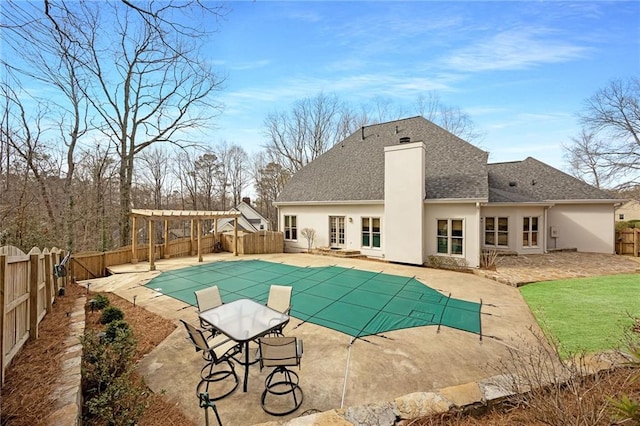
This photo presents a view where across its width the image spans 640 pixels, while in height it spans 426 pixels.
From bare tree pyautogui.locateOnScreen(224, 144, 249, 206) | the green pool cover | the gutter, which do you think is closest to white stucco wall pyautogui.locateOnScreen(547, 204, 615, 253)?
the gutter

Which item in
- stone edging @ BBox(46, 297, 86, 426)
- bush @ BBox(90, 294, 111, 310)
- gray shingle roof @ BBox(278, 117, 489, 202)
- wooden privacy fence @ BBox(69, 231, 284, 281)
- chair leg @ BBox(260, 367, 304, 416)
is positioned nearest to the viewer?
stone edging @ BBox(46, 297, 86, 426)

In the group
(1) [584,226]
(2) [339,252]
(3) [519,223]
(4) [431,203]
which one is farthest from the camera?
(1) [584,226]

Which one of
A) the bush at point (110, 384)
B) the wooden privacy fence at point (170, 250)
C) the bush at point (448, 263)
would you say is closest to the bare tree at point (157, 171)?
the wooden privacy fence at point (170, 250)

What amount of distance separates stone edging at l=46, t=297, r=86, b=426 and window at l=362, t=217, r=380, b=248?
493 inches

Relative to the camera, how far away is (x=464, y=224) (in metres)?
12.6

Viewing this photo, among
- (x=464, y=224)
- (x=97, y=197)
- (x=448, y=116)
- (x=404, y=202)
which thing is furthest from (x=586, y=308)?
(x=448, y=116)

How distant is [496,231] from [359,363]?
14.0 m

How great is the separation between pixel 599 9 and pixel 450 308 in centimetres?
911

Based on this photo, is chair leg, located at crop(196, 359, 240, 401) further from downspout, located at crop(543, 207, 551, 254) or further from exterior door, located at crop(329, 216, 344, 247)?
downspout, located at crop(543, 207, 551, 254)

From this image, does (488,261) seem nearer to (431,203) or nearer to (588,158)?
(431,203)

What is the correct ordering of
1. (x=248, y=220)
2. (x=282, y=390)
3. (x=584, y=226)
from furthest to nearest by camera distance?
(x=248, y=220) < (x=584, y=226) < (x=282, y=390)

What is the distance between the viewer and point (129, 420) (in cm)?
302

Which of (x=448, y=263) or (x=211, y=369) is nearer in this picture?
(x=211, y=369)

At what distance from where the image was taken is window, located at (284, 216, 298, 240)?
18438 millimetres
